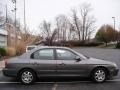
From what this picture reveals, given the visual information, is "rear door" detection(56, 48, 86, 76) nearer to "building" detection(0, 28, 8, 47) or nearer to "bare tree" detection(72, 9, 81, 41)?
"building" detection(0, 28, 8, 47)

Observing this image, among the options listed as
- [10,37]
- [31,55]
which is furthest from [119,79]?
[10,37]

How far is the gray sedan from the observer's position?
10.7 meters

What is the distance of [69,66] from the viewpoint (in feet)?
35.4

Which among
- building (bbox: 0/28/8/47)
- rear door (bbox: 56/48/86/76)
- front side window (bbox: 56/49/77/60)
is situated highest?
building (bbox: 0/28/8/47)

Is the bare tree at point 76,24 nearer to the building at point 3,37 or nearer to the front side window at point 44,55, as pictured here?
the building at point 3,37

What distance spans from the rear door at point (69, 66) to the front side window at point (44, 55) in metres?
0.26

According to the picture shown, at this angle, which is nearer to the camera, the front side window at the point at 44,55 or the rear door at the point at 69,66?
the rear door at the point at 69,66

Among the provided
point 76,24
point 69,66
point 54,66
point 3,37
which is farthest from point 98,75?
point 76,24

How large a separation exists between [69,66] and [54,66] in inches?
23.5

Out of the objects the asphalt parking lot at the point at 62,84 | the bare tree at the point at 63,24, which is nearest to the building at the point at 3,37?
the asphalt parking lot at the point at 62,84

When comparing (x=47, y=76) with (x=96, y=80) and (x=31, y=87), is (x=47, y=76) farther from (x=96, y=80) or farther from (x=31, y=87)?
(x=96, y=80)

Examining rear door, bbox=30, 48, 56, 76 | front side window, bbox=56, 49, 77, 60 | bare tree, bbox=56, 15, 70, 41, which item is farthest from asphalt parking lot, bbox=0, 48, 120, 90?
bare tree, bbox=56, 15, 70, 41

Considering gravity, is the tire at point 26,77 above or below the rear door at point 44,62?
below

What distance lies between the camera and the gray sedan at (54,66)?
35.2 feet
